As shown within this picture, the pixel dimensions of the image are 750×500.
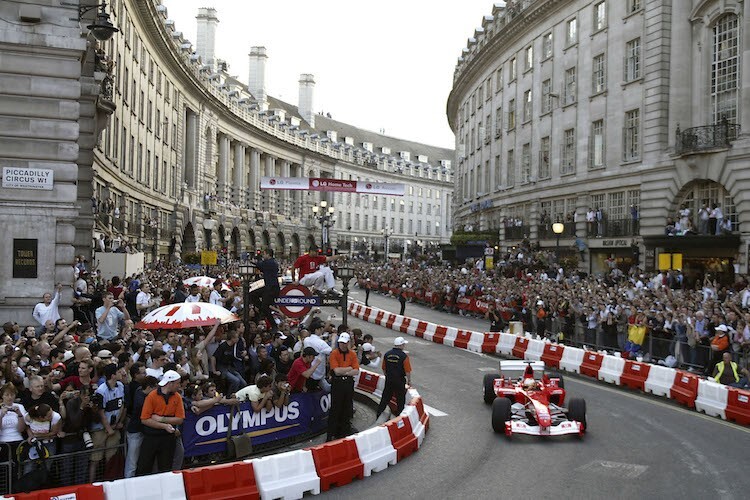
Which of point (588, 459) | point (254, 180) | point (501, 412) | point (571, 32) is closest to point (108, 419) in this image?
point (501, 412)

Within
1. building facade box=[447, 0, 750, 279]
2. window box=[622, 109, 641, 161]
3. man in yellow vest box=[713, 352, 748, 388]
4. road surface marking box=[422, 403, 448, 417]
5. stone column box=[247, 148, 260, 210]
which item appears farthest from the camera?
stone column box=[247, 148, 260, 210]

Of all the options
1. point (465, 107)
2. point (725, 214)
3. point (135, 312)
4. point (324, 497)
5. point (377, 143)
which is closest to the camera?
point (324, 497)

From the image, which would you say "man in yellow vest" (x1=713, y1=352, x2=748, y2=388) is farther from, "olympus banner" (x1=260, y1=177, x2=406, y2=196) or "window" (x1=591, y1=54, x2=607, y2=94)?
"window" (x1=591, y1=54, x2=607, y2=94)

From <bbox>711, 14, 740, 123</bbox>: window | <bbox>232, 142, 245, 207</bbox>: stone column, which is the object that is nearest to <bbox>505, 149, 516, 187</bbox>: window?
<bbox>711, 14, 740, 123</bbox>: window

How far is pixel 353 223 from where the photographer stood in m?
117

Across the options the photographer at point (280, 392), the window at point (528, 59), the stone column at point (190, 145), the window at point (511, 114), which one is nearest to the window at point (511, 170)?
the window at point (511, 114)

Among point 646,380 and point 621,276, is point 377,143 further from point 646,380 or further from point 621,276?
point 646,380

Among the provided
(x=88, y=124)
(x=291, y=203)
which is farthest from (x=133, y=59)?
(x=291, y=203)

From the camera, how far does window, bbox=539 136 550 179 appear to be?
150ft

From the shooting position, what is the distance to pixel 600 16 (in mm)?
39875

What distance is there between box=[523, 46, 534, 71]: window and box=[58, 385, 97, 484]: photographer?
43.4m

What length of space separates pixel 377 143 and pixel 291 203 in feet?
128

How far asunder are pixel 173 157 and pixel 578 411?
171 ft

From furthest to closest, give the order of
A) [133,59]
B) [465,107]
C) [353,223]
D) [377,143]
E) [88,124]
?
[377,143] → [353,223] → [465,107] → [133,59] → [88,124]
